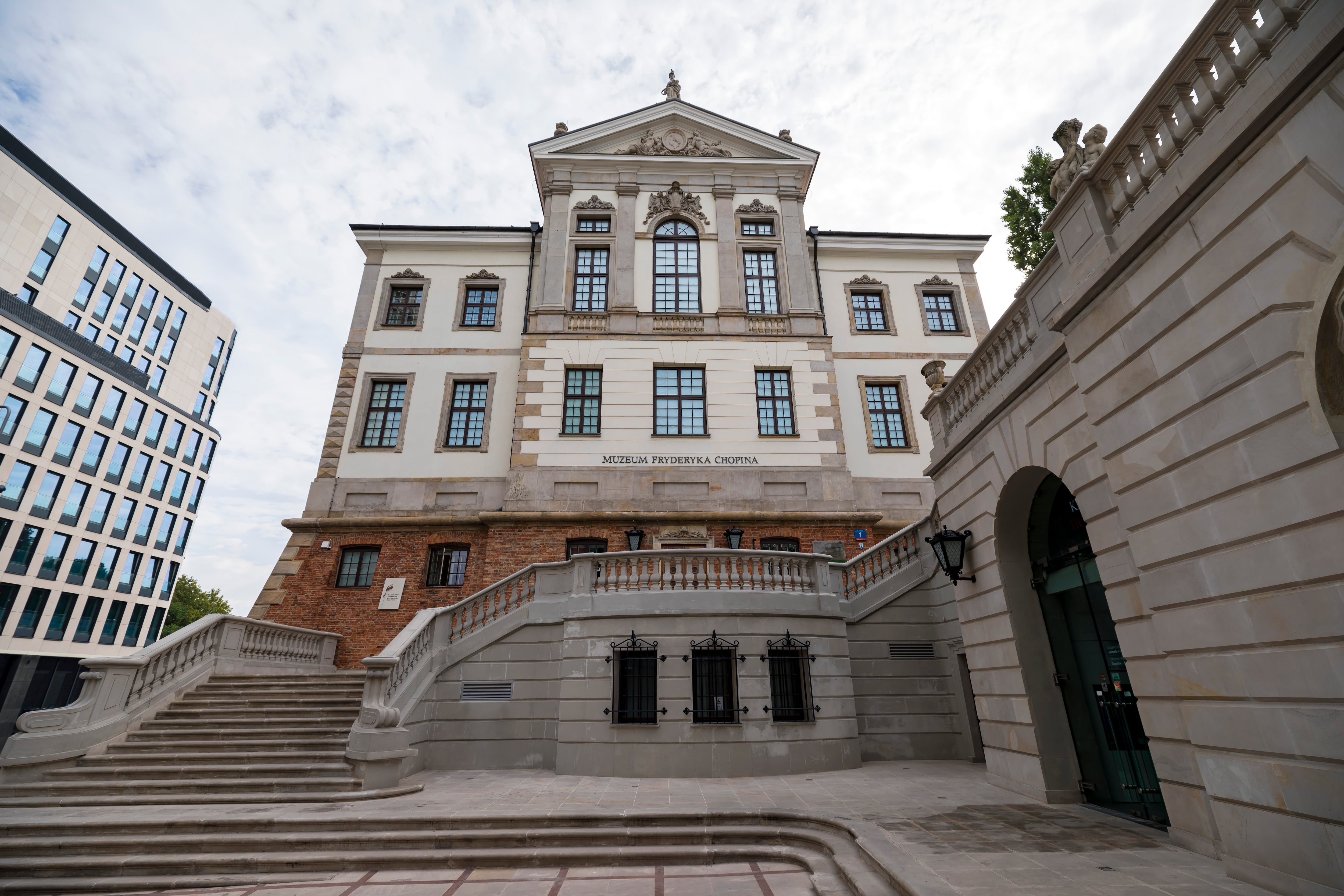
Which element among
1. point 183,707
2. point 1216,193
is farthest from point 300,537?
point 1216,193

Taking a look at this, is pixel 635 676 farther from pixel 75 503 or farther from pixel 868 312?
pixel 75 503

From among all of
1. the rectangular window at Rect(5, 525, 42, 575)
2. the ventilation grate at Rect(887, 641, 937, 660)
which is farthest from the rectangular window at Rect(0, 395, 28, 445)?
the ventilation grate at Rect(887, 641, 937, 660)

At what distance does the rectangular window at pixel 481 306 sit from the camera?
2253 cm

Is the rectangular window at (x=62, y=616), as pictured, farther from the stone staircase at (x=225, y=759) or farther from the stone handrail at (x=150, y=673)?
the stone staircase at (x=225, y=759)

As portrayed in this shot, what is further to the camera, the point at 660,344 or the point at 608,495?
the point at 660,344

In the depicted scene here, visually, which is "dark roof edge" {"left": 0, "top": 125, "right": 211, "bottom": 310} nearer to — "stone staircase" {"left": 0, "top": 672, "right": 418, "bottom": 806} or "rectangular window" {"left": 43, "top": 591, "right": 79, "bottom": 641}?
"rectangular window" {"left": 43, "top": 591, "right": 79, "bottom": 641}

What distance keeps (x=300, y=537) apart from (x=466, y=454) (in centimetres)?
558

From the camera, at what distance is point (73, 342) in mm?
42844

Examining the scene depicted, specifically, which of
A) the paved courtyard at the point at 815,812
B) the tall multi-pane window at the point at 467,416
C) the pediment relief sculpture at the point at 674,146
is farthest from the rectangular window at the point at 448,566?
the pediment relief sculpture at the point at 674,146

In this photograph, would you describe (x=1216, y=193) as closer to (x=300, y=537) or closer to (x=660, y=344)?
(x=660, y=344)

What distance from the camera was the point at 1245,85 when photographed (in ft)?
15.7

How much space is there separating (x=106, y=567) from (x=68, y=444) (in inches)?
377

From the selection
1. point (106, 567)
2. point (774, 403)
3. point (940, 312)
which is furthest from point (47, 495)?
point (940, 312)

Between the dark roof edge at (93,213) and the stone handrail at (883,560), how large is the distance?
189ft
